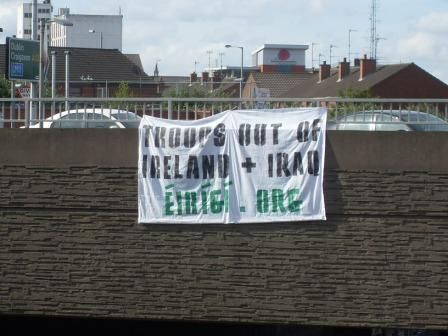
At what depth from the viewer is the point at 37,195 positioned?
1398 centimetres

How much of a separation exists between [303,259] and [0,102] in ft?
15.9

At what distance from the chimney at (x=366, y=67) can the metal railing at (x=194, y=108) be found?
4657 cm

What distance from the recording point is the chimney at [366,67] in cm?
6112

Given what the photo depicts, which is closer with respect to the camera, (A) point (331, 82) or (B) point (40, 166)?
(B) point (40, 166)

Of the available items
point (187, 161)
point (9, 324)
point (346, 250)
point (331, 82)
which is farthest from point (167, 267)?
point (331, 82)

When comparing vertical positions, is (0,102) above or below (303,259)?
above

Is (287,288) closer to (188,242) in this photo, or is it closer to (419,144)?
(188,242)

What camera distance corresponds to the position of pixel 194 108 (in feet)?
46.9

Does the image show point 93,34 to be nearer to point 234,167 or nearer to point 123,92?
point 123,92

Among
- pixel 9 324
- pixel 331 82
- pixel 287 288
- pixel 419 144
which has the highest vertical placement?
pixel 331 82

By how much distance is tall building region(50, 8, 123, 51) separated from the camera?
106 meters

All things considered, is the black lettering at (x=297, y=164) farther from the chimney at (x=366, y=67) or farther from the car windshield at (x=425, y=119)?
the chimney at (x=366, y=67)

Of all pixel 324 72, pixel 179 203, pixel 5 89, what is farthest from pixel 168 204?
pixel 324 72

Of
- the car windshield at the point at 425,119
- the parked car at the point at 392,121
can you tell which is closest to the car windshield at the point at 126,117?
the parked car at the point at 392,121
